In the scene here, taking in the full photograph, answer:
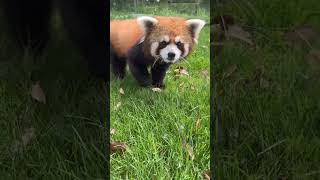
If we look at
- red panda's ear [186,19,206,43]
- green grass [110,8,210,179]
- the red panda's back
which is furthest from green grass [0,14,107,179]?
red panda's ear [186,19,206,43]

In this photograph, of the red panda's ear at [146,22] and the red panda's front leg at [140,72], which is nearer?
the red panda's ear at [146,22]

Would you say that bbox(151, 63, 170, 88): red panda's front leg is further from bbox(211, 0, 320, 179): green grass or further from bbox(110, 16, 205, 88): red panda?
bbox(211, 0, 320, 179): green grass

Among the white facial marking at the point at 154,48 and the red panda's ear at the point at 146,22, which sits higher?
the red panda's ear at the point at 146,22

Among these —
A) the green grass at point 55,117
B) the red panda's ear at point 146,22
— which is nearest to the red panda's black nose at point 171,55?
the red panda's ear at point 146,22

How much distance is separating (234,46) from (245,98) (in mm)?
217

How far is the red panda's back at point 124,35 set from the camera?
217 centimetres

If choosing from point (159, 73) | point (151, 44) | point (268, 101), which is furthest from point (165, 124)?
point (268, 101)

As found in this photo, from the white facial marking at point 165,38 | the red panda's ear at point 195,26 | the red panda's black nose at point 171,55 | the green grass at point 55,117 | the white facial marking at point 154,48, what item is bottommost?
the green grass at point 55,117

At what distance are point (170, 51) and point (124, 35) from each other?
19cm

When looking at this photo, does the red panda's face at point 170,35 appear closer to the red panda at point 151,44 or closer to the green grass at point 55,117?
the red panda at point 151,44

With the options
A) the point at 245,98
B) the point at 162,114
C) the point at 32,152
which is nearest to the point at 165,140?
the point at 162,114

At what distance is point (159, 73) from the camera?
2.21 m

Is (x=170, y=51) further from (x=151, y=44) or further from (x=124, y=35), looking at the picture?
(x=124, y=35)

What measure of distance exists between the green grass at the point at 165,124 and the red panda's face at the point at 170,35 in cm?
3
